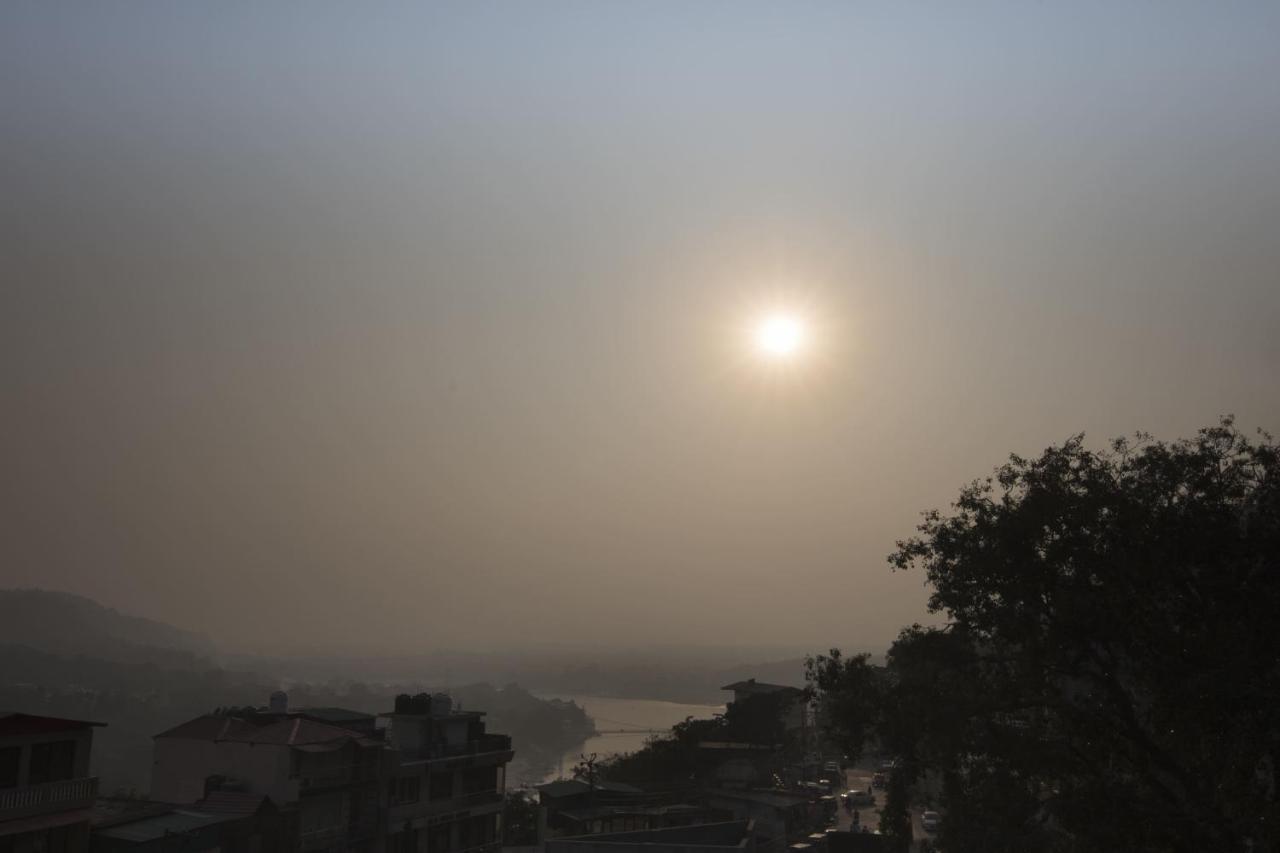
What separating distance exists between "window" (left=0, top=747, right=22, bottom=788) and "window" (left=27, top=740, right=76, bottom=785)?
1.28 ft

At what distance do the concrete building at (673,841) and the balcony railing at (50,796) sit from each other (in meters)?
13.8

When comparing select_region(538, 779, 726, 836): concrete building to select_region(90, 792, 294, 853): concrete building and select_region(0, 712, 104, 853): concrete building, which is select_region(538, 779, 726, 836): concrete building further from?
select_region(0, 712, 104, 853): concrete building

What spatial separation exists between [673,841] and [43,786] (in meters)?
19.1

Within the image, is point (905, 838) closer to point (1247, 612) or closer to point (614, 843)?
point (1247, 612)

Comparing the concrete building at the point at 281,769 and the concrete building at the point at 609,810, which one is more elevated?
the concrete building at the point at 281,769

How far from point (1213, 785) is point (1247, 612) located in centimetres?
329

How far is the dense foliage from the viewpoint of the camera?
1845cm

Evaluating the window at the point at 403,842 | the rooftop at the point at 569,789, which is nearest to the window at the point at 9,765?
the window at the point at 403,842

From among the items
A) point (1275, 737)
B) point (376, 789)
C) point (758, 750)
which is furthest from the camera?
point (758, 750)

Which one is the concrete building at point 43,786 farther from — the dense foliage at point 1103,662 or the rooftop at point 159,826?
the dense foliage at point 1103,662

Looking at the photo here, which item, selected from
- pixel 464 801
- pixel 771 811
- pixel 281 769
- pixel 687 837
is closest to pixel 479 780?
pixel 464 801

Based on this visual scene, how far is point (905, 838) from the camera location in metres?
23.1

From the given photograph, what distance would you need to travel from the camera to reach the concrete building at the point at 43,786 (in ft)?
A: 88.2

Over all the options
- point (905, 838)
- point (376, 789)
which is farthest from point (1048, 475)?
point (376, 789)
